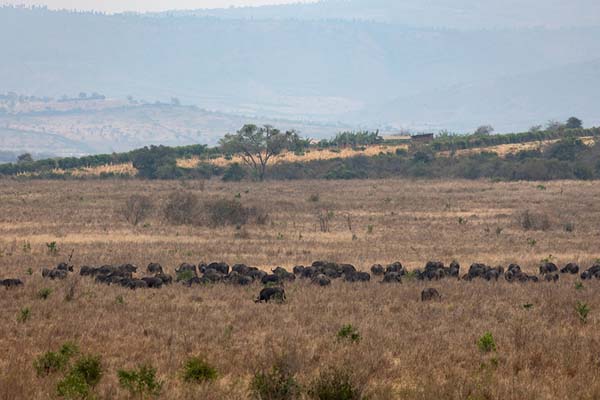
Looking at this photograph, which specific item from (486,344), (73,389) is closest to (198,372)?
(73,389)

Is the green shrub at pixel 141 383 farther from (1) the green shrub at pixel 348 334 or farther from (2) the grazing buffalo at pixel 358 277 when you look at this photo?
(2) the grazing buffalo at pixel 358 277

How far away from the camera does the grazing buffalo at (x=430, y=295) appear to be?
20.0 m

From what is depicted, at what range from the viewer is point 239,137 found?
85.3 metres

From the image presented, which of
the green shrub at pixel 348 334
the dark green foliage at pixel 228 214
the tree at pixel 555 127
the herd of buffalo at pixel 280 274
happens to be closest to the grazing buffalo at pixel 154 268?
the herd of buffalo at pixel 280 274

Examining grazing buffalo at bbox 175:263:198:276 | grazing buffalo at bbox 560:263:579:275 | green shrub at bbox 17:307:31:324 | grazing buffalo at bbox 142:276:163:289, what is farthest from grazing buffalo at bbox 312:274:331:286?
green shrub at bbox 17:307:31:324

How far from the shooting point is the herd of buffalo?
869 inches

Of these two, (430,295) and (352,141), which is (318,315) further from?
(352,141)

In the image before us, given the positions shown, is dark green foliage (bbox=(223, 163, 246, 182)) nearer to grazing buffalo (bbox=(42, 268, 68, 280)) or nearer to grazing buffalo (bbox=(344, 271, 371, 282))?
grazing buffalo (bbox=(42, 268, 68, 280))

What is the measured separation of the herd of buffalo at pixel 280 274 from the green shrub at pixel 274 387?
978cm

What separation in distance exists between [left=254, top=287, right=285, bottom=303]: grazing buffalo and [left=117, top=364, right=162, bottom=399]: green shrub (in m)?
7.49

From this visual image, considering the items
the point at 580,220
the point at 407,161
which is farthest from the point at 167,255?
the point at 407,161

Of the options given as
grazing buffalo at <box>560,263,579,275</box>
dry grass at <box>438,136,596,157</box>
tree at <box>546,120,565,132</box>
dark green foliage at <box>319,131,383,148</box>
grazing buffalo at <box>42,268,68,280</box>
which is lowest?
grazing buffalo at <box>560,263,579,275</box>

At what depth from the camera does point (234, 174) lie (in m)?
78.1

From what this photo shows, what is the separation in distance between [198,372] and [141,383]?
3.58ft
